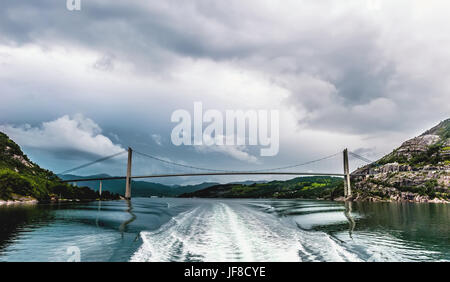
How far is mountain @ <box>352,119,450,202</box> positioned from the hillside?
117 m

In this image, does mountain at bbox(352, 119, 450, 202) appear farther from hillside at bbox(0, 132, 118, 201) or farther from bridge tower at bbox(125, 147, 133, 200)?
hillside at bbox(0, 132, 118, 201)

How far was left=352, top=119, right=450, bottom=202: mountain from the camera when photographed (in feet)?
335

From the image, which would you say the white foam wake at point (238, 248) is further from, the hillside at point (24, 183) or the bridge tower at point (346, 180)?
the bridge tower at point (346, 180)

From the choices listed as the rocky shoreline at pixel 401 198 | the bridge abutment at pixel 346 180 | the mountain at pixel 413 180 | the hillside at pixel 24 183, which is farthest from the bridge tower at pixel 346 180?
the hillside at pixel 24 183

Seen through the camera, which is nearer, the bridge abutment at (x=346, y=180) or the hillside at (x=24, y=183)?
the hillside at (x=24, y=183)

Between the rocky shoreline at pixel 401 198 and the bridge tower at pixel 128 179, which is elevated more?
the bridge tower at pixel 128 179

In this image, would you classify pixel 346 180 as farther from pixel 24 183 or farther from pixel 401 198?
pixel 24 183

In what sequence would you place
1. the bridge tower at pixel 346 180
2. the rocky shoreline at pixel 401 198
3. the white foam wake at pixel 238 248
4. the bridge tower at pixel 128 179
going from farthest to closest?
the bridge tower at pixel 346 180
the bridge tower at pixel 128 179
the rocky shoreline at pixel 401 198
the white foam wake at pixel 238 248

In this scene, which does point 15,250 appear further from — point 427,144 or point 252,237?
point 427,144

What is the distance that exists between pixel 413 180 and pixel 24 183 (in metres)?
148

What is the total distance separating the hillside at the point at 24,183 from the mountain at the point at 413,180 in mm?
116904

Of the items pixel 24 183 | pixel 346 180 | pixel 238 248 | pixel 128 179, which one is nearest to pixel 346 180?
pixel 346 180

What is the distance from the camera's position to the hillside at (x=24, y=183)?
6715cm

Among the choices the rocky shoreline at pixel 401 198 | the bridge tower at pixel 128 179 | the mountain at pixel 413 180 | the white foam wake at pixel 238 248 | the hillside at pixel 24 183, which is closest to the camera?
the white foam wake at pixel 238 248
